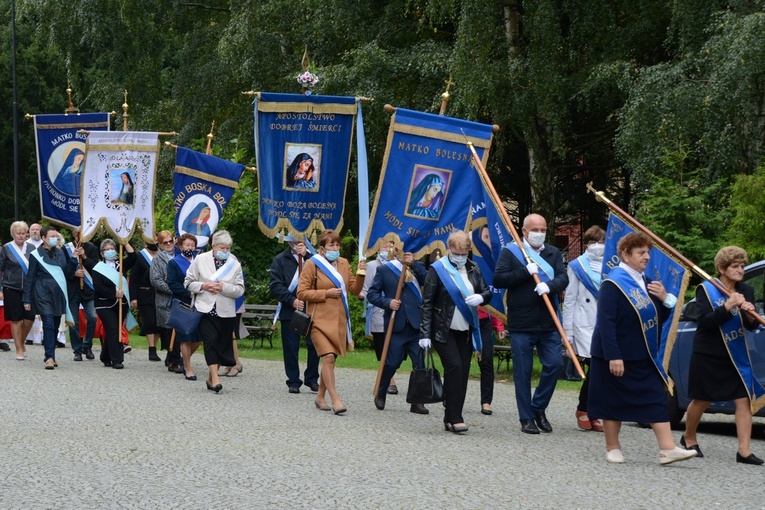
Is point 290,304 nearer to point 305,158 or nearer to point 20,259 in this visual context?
point 305,158

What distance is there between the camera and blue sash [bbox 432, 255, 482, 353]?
10.9m

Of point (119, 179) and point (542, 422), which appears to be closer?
point (542, 422)

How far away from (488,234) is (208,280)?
121 inches

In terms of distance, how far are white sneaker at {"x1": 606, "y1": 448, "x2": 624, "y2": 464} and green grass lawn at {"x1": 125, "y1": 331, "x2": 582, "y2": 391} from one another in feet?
20.2

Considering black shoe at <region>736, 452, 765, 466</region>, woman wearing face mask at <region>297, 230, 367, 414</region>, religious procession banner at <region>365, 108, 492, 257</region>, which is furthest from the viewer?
religious procession banner at <region>365, 108, 492, 257</region>

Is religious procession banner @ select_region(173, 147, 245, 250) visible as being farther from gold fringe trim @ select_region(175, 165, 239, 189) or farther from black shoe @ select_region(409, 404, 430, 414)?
black shoe @ select_region(409, 404, 430, 414)

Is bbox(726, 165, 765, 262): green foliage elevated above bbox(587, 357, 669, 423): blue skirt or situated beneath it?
elevated above

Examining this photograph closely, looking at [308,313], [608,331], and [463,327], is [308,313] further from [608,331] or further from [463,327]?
[608,331]

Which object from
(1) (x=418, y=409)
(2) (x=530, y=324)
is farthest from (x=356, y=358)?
(2) (x=530, y=324)

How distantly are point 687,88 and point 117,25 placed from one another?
17.8 meters

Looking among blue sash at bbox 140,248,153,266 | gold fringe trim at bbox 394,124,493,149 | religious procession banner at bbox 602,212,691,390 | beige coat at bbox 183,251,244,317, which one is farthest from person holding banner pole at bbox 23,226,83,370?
religious procession banner at bbox 602,212,691,390

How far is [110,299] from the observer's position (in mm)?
16984

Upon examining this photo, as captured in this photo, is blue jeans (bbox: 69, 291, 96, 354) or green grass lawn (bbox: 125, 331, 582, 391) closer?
green grass lawn (bbox: 125, 331, 582, 391)

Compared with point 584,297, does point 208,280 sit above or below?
below
